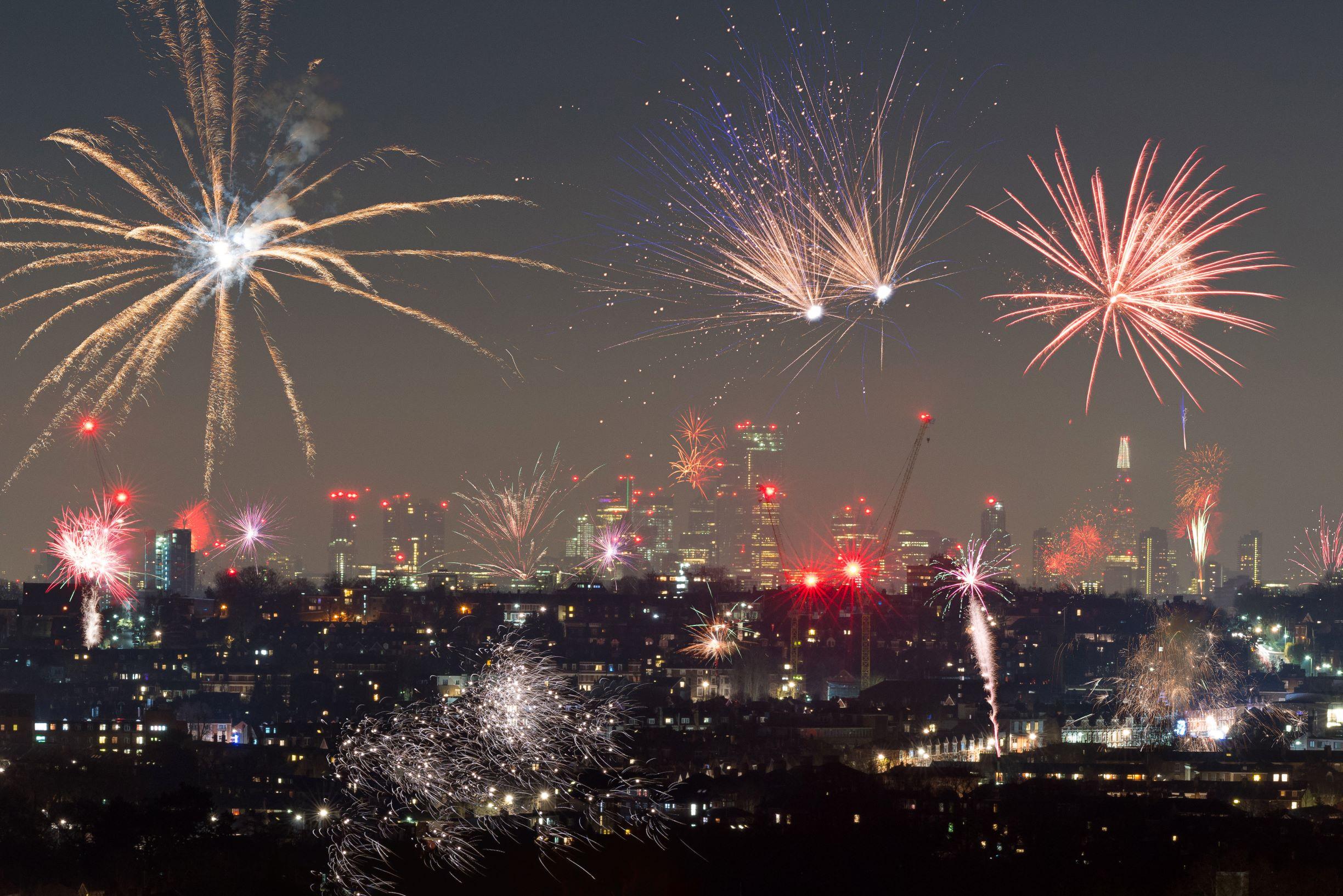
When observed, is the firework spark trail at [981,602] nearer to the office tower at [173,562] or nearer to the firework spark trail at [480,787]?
the firework spark trail at [480,787]

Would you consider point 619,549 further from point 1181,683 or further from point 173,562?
point 1181,683

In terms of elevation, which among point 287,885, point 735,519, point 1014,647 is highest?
point 735,519

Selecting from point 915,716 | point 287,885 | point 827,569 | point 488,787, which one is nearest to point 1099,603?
point 827,569

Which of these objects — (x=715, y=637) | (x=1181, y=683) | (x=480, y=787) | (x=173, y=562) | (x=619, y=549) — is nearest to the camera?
(x=480, y=787)

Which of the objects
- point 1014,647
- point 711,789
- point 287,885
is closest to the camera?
point 287,885

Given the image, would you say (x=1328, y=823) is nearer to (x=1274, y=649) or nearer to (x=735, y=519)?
(x=1274, y=649)

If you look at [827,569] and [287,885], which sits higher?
[827,569]

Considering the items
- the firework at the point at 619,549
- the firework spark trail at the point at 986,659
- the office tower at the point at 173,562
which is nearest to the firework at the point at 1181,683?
the firework spark trail at the point at 986,659

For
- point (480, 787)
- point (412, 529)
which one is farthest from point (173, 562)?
point (480, 787)
